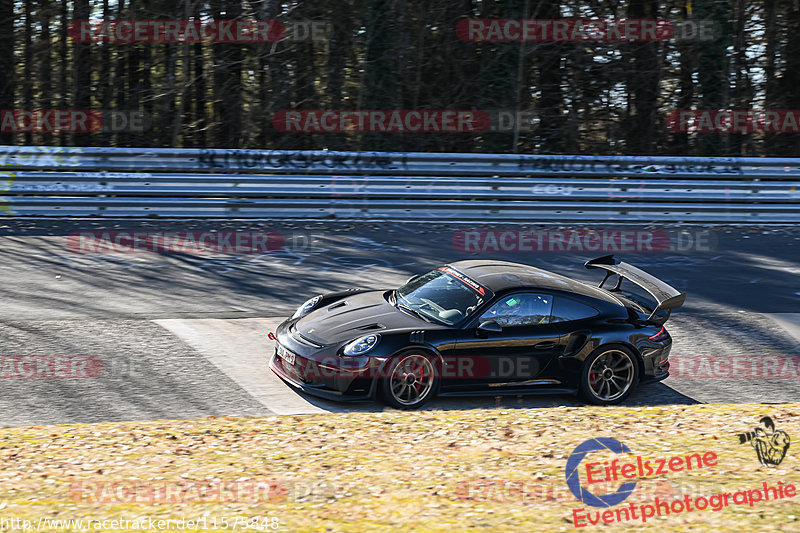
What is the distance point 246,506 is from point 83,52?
50.0ft

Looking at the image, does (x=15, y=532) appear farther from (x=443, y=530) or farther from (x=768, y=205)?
(x=768, y=205)

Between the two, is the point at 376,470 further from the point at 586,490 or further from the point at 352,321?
the point at 352,321

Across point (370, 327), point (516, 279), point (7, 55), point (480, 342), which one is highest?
point (7, 55)

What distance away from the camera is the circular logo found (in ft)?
18.5

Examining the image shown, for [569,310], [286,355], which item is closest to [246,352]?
[286,355]

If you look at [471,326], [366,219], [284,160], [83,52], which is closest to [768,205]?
[366,219]

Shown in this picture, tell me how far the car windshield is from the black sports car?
12 millimetres

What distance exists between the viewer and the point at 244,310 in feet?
33.7

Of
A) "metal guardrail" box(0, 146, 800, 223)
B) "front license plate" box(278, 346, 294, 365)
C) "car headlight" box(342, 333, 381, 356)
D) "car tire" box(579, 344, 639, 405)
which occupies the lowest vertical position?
"car tire" box(579, 344, 639, 405)

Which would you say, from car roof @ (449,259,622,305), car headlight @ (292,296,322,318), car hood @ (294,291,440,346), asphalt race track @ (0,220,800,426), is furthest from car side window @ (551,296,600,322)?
car headlight @ (292,296,322,318)

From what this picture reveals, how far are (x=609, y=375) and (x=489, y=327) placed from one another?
1.36 m

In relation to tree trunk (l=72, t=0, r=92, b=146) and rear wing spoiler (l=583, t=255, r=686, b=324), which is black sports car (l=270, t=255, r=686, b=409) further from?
tree trunk (l=72, t=0, r=92, b=146)

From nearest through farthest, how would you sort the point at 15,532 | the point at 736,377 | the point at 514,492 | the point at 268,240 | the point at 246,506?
the point at 15,532 < the point at 246,506 < the point at 514,492 < the point at 736,377 < the point at 268,240

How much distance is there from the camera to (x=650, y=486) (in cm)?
589
